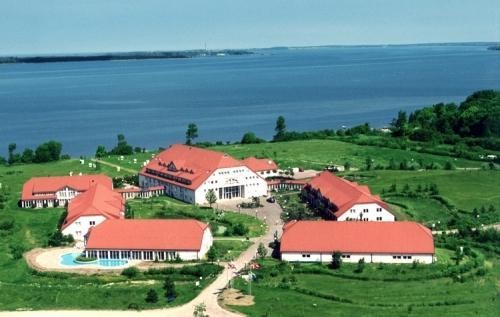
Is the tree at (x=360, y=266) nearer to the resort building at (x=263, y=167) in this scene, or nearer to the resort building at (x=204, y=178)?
the resort building at (x=204, y=178)

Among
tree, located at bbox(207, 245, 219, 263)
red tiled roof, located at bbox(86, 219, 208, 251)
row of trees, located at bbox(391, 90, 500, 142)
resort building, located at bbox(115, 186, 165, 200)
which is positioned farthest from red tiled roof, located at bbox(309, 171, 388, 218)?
row of trees, located at bbox(391, 90, 500, 142)

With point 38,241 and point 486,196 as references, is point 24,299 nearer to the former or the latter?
point 38,241

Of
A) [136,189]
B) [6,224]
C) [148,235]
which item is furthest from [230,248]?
[136,189]

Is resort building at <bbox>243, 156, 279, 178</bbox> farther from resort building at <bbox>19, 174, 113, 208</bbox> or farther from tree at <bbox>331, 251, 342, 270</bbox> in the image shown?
tree at <bbox>331, 251, 342, 270</bbox>

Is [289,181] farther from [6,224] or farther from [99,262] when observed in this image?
[6,224]

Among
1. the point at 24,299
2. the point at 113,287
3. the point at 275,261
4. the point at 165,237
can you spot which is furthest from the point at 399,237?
the point at 24,299

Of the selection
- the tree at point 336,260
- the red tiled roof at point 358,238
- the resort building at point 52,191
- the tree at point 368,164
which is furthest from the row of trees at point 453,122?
the tree at point 336,260
